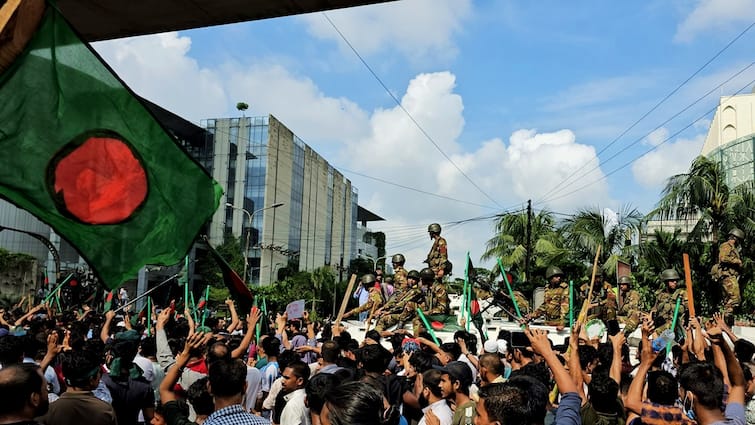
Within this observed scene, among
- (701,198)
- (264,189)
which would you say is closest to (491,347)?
(701,198)

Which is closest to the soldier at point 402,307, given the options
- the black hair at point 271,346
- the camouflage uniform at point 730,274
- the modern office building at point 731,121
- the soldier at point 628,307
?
the soldier at point 628,307

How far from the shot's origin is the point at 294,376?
5.33 metres

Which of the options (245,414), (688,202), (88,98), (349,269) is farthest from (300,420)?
(349,269)

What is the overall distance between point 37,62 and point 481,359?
3.86m

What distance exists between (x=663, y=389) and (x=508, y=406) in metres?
1.89

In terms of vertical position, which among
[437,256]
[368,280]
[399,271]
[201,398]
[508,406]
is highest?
[437,256]

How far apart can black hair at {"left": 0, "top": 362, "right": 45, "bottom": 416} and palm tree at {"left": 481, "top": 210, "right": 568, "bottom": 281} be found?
28.6 m

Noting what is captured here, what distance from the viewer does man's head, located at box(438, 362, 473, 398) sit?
484 centimetres

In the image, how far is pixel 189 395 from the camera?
438 centimetres

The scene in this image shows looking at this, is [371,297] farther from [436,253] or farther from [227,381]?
[227,381]

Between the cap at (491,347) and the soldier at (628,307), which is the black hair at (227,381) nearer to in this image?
the cap at (491,347)

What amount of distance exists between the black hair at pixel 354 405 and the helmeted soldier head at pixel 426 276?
1198 centimetres

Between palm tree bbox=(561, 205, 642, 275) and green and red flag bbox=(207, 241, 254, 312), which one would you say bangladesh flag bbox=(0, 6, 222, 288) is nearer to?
green and red flag bbox=(207, 241, 254, 312)

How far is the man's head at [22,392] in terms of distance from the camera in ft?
10.2
